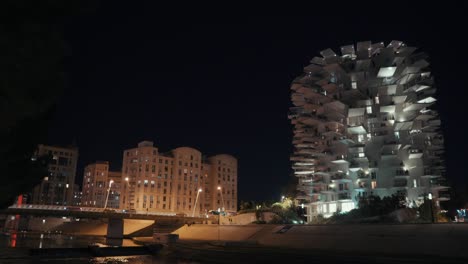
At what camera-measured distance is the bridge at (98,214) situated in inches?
3196

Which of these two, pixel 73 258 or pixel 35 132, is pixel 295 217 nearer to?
pixel 73 258

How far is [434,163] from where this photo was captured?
91.4m

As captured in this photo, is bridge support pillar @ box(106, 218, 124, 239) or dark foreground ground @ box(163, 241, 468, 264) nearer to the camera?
dark foreground ground @ box(163, 241, 468, 264)

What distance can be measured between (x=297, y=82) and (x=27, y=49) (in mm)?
99998

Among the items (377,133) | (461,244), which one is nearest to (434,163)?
(377,133)

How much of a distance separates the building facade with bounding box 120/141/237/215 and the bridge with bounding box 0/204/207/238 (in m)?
41.6

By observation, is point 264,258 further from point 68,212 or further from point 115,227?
point 115,227

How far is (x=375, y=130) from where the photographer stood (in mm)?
89375

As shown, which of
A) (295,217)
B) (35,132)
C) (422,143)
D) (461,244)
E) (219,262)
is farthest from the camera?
(295,217)

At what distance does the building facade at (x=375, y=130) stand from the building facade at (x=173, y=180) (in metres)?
63.2

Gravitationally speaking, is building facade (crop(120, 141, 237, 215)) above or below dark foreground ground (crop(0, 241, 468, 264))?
above

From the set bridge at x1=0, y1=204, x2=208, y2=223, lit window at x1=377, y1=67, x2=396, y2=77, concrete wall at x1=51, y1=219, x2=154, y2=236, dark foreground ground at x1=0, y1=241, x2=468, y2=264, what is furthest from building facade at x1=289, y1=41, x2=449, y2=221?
concrete wall at x1=51, y1=219, x2=154, y2=236

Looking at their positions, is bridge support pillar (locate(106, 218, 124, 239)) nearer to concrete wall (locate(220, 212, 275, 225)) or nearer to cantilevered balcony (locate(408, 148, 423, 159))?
concrete wall (locate(220, 212, 275, 225))

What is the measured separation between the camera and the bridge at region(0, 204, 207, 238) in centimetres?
8119
